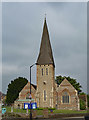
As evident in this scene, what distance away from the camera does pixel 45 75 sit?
187 feet

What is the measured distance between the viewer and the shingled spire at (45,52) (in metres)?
57.1

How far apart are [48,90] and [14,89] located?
16794 mm

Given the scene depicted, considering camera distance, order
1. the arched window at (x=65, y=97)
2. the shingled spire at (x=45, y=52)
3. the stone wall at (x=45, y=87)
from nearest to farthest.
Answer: the stone wall at (x=45, y=87) → the arched window at (x=65, y=97) → the shingled spire at (x=45, y=52)

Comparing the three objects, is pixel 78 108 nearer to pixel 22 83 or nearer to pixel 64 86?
pixel 64 86

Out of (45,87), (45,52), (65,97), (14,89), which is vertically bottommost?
(65,97)

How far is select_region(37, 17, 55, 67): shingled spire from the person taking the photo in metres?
57.1

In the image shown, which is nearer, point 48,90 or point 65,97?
point 48,90

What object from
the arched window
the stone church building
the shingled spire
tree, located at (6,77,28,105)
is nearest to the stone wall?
the stone church building

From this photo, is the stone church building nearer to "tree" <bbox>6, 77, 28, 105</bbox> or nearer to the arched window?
the arched window

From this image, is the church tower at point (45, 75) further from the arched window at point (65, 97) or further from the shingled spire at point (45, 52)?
the arched window at point (65, 97)

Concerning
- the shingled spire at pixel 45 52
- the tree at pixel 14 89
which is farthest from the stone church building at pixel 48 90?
the tree at pixel 14 89

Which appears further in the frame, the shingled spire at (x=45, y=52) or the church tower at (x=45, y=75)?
the shingled spire at (x=45, y=52)

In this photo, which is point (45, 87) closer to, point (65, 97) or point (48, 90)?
point (48, 90)

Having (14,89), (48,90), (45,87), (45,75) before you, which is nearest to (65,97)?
(48,90)
